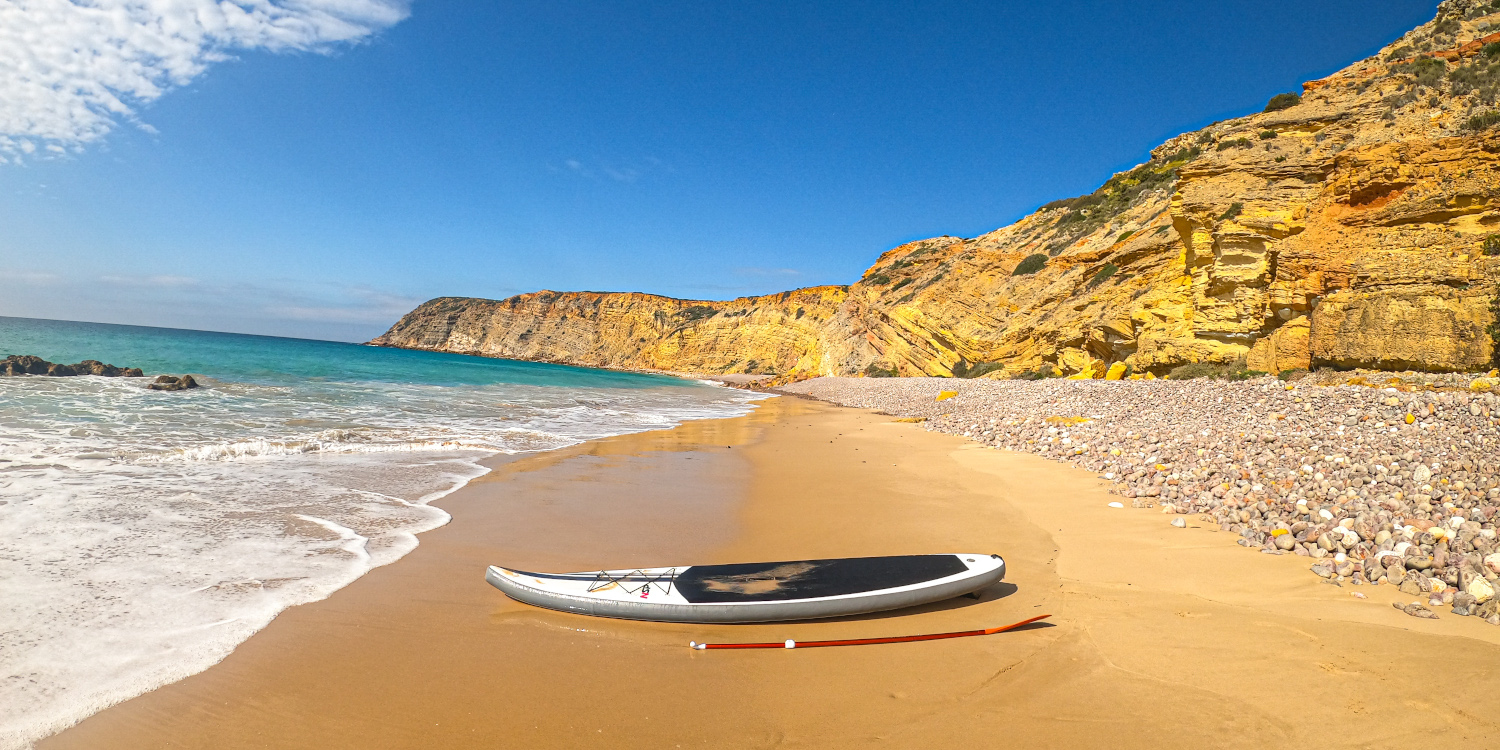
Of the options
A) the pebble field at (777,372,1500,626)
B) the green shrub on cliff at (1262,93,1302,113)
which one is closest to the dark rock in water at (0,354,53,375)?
the pebble field at (777,372,1500,626)

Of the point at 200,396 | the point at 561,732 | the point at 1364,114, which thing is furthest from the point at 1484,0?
the point at 200,396

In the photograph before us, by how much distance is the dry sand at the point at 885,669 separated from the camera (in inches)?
98.2

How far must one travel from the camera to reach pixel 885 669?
10.0 ft

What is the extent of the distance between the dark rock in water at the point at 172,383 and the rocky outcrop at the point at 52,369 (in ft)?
12.1

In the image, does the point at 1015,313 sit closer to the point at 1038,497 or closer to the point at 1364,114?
the point at 1364,114

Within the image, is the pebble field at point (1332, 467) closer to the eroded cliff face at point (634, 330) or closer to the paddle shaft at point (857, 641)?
the paddle shaft at point (857, 641)

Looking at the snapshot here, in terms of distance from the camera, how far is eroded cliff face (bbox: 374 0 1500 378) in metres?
9.76

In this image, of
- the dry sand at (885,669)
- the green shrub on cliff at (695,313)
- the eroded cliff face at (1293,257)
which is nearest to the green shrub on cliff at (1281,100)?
the eroded cliff face at (1293,257)

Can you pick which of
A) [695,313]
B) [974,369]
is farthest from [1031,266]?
[695,313]

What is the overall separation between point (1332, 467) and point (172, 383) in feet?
78.7

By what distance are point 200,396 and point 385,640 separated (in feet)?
52.6

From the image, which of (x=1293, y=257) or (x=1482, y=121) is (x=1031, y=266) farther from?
(x=1293, y=257)

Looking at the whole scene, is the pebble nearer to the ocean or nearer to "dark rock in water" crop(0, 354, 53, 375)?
the ocean

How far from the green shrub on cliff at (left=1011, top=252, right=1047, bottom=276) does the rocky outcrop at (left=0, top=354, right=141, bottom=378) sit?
117 ft
